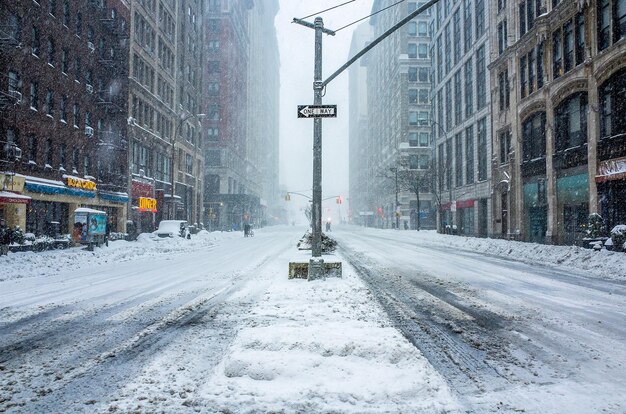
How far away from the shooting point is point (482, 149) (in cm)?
3838

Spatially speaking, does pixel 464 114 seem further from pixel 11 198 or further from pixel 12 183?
pixel 11 198

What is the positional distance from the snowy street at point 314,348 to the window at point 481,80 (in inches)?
1279

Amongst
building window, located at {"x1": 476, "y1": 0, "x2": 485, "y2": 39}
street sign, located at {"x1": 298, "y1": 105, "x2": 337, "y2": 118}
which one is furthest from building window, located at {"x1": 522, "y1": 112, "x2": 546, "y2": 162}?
street sign, located at {"x1": 298, "y1": 105, "x2": 337, "y2": 118}

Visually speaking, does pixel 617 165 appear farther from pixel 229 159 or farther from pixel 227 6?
pixel 227 6

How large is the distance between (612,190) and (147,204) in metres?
35.3

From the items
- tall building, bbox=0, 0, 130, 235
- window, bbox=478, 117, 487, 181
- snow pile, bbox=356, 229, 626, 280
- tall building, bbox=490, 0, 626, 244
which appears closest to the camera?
snow pile, bbox=356, 229, 626, 280

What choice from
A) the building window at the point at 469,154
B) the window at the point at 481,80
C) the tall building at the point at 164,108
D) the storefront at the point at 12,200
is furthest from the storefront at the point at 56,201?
the window at the point at 481,80

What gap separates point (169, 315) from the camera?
6.36 meters

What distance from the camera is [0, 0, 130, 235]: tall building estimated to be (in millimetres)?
22203

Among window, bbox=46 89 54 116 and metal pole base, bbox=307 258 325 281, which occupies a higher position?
window, bbox=46 89 54 116

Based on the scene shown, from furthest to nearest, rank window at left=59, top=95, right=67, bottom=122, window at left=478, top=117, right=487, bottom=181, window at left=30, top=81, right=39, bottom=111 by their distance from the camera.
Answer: window at left=478, top=117, right=487, bottom=181 → window at left=59, top=95, right=67, bottom=122 → window at left=30, top=81, right=39, bottom=111

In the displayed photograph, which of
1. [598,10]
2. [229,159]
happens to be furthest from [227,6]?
[598,10]

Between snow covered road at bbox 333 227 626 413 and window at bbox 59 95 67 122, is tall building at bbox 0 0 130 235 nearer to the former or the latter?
window at bbox 59 95 67 122

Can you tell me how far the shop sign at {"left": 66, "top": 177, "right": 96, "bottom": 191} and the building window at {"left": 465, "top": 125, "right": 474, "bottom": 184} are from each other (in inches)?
1340
